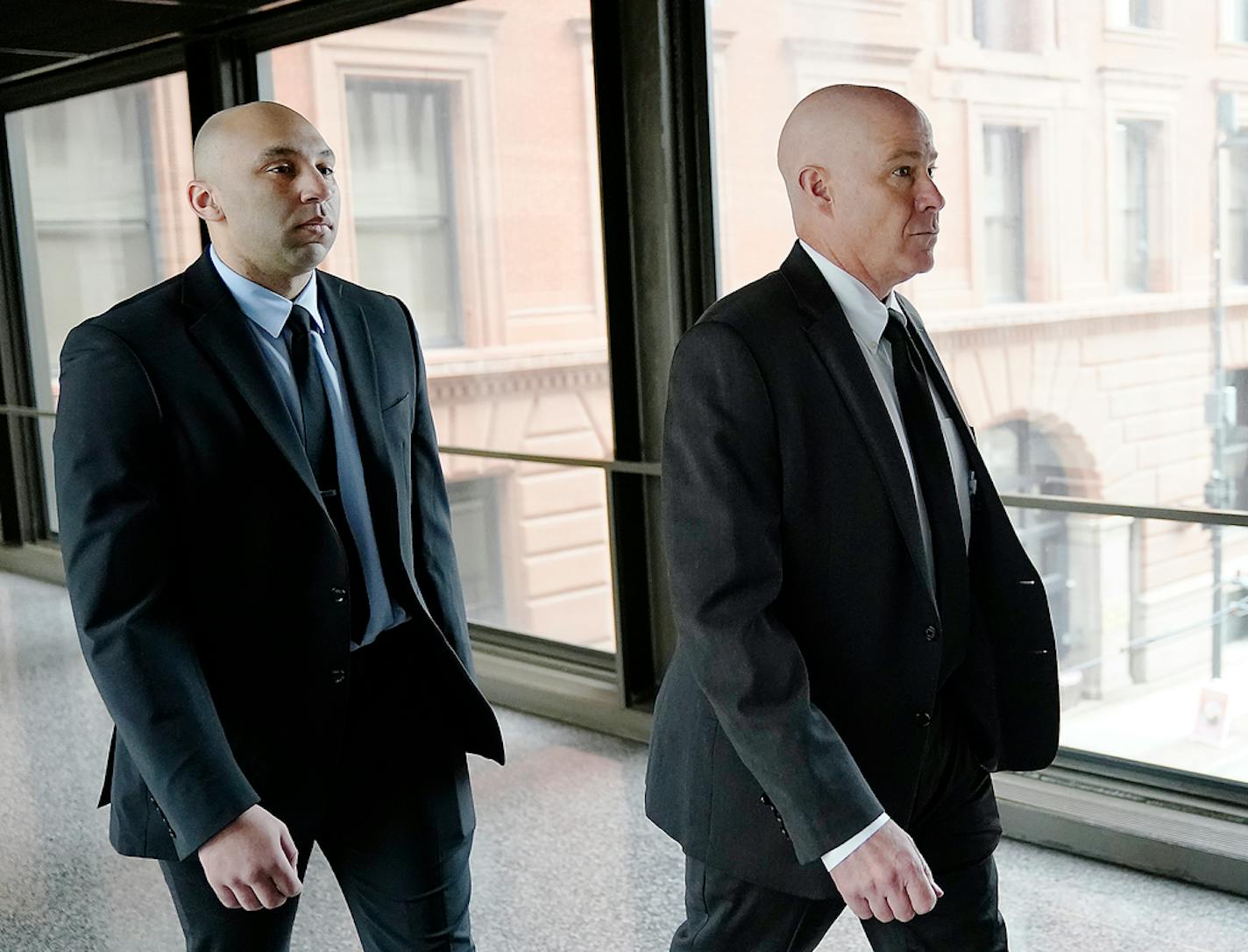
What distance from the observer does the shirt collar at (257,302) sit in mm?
1923

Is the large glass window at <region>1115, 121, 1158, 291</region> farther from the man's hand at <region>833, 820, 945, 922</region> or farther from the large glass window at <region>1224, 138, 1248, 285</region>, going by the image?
the man's hand at <region>833, 820, 945, 922</region>

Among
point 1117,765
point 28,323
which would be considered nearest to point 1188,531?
→ point 1117,765

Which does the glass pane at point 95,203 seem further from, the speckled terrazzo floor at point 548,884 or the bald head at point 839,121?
the bald head at point 839,121

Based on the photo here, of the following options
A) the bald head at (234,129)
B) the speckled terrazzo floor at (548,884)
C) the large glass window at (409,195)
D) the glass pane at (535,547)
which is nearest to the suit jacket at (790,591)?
the bald head at (234,129)

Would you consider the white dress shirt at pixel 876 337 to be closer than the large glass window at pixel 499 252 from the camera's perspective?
Yes

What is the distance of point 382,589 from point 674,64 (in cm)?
280

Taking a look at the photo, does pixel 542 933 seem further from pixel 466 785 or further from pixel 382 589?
pixel 382 589

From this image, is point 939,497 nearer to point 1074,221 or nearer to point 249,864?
point 249,864

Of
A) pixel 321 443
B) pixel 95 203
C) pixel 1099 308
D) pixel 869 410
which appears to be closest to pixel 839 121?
pixel 869 410

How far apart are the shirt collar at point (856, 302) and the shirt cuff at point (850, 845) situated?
585 mm

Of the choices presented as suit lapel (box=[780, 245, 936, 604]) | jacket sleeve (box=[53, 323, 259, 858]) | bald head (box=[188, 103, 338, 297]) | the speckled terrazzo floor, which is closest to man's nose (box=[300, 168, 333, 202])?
bald head (box=[188, 103, 338, 297])

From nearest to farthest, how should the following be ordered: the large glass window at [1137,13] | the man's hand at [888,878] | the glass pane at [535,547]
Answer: the man's hand at [888,878]
the large glass window at [1137,13]
the glass pane at [535,547]

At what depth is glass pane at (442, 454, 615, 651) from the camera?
524 centimetres

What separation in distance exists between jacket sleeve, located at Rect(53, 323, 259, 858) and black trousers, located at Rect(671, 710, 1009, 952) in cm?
59
